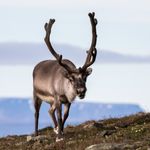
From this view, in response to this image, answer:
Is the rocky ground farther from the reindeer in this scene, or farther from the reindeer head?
the reindeer head

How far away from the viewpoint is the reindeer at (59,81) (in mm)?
28219

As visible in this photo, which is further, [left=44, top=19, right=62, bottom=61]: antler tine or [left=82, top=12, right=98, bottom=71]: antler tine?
[left=44, top=19, right=62, bottom=61]: antler tine

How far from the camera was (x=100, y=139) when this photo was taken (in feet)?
87.6

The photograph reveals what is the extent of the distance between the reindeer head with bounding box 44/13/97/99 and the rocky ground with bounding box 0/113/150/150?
1.63 metres

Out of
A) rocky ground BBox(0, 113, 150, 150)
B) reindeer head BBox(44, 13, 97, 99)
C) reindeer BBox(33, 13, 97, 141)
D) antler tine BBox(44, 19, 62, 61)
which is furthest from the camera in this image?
antler tine BBox(44, 19, 62, 61)

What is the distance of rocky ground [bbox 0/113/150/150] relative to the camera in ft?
80.4

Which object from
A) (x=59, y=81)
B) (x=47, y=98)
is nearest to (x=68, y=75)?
(x=59, y=81)

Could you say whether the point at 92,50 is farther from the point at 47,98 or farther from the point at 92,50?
the point at 47,98

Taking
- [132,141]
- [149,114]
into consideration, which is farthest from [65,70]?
[149,114]

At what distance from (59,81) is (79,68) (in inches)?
51.3

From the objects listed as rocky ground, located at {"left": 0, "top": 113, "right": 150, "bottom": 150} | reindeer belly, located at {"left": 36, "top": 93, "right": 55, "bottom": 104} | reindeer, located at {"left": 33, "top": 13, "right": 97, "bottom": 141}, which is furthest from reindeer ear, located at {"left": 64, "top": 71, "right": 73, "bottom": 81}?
rocky ground, located at {"left": 0, "top": 113, "right": 150, "bottom": 150}

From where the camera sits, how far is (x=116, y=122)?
114ft

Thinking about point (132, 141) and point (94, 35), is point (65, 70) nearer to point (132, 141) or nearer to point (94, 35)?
point (94, 35)

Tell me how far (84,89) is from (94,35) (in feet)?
11.0
